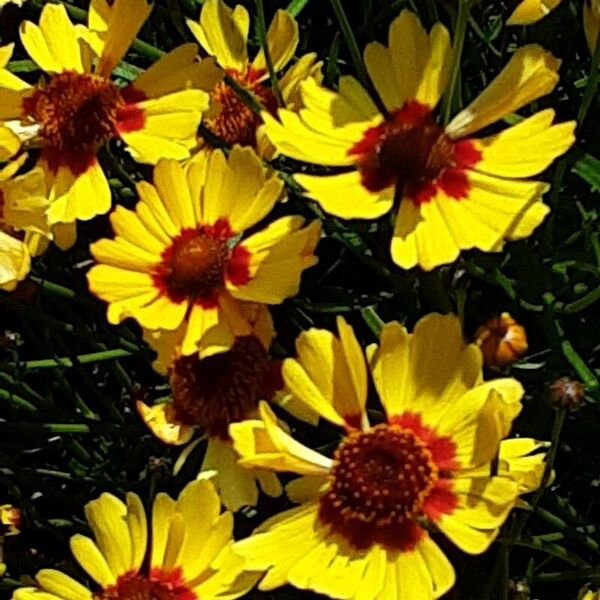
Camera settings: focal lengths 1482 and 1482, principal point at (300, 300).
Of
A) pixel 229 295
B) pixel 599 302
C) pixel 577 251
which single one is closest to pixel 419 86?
pixel 229 295

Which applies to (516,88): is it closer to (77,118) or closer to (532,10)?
(532,10)

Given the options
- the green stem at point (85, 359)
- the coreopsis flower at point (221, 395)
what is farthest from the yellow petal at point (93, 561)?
the green stem at point (85, 359)

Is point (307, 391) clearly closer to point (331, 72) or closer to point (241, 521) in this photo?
point (241, 521)

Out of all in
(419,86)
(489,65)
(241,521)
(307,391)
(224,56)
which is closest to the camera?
(307,391)

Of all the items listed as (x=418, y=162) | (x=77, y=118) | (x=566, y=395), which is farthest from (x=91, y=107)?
(x=566, y=395)

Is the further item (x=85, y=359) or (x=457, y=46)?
(x=85, y=359)

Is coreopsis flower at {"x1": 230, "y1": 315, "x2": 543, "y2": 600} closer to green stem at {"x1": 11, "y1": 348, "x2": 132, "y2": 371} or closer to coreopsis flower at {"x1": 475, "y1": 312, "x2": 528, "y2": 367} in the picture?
coreopsis flower at {"x1": 475, "y1": 312, "x2": 528, "y2": 367}
